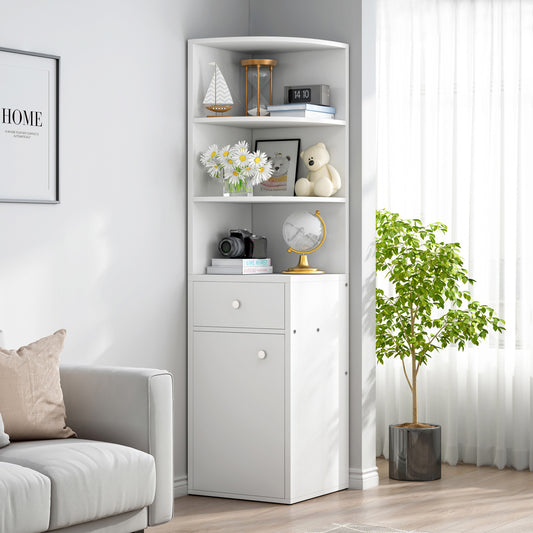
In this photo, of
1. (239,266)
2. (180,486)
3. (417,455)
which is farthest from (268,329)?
(417,455)

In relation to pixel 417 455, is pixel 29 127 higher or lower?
higher

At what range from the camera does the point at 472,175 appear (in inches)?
197

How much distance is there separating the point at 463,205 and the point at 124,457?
2489 millimetres

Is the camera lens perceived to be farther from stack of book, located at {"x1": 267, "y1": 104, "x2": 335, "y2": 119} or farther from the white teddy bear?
stack of book, located at {"x1": 267, "y1": 104, "x2": 335, "y2": 119}

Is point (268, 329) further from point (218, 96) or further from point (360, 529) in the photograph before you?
point (218, 96)

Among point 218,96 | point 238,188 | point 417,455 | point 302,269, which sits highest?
point 218,96

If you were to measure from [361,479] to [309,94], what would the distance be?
1.75 metres

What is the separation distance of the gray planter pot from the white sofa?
158 centimetres

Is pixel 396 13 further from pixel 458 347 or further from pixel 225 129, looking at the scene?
pixel 458 347

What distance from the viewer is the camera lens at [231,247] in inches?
175

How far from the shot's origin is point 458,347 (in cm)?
473

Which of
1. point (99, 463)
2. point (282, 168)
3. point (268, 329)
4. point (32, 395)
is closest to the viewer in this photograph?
point (99, 463)

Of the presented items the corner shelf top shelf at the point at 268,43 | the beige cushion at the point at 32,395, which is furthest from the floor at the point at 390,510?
the corner shelf top shelf at the point at 268,43

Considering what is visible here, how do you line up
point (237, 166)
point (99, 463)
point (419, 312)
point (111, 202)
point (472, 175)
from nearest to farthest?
point (99, 463), point (111, 202), point (237, 166), point (419, 312), point (472, 175)
